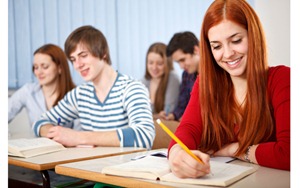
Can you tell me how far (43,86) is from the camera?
3.09m

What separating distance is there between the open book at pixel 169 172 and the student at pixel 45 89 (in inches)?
74.1

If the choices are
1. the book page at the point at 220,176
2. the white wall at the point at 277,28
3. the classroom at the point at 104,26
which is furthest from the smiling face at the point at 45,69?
the book page at the point at 220,176

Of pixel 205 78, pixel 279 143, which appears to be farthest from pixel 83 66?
pixel 279 143

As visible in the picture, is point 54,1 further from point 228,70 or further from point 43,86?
point 228,70

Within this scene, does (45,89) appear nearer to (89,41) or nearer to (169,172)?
(89,41)

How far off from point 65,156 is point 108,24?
2.47m

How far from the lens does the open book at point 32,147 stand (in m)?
1.66

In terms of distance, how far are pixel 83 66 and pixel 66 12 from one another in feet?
6.58

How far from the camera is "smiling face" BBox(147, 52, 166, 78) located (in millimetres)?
3709

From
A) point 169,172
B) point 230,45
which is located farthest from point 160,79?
point 169,172

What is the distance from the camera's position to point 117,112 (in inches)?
82.6

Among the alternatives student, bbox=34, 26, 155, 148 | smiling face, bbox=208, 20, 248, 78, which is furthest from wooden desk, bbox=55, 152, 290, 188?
student, bbox=34, 26, 155, 148

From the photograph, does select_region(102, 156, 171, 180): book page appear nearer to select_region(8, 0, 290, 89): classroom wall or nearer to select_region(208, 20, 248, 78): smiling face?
select_region(208, 20, 248, 78): smiling face

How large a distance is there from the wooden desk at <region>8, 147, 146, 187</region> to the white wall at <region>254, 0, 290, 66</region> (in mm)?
1256
